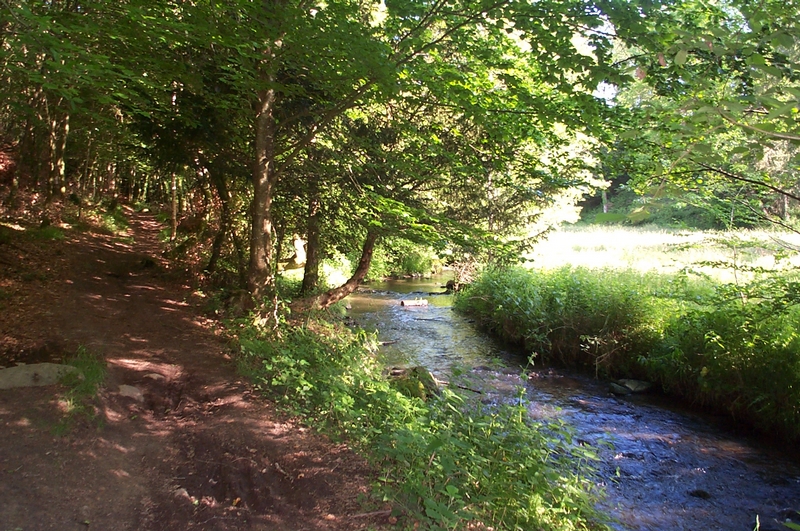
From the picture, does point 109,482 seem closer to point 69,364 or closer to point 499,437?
point 69,364

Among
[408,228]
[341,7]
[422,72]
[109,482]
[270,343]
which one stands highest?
[341,7]

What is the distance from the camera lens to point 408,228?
7410 mm

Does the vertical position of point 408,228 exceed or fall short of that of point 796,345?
it exceeds it

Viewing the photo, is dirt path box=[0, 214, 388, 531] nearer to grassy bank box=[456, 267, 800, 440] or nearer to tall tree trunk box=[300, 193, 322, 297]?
tall tree trunk box=[300, 193, 322, 297]

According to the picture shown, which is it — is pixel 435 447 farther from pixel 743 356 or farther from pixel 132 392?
pixel 743 356

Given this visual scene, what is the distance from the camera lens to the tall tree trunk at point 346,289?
10.1m

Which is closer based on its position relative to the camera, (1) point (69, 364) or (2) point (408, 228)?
(1) point (69, 364)

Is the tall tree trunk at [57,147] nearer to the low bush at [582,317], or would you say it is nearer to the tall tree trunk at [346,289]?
the tall tree trunk at [346,289]

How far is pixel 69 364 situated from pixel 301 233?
6.00 metres

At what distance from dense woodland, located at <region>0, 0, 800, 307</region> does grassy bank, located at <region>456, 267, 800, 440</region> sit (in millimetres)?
1876

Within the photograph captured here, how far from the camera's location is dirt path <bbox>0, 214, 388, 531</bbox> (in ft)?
12.4

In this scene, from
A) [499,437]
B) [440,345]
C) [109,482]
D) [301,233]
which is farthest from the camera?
[440,345]

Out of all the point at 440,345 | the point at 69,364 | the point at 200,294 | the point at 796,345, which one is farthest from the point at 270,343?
the point at 796,345

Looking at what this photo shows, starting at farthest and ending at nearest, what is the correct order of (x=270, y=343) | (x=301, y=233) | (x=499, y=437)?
1. (x=301, y=233)
2. (x=270, y=343)
3. (x=499, y=437)
